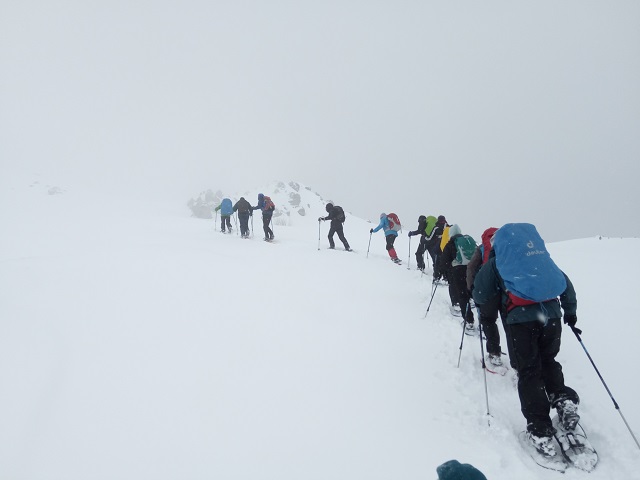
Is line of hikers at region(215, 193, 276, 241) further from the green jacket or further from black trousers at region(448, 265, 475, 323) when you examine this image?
the green jacket

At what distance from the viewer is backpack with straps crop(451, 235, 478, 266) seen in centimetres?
631

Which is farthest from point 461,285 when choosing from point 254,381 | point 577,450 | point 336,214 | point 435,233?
point 336,214

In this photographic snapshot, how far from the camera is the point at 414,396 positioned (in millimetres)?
4406

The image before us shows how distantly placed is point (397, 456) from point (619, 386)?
369 cm

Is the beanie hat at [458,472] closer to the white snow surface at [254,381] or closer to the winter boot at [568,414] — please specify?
the white snow surface at [254,381]

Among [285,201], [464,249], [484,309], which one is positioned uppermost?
[285,201]

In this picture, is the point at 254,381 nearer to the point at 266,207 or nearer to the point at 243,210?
the point at 266,207

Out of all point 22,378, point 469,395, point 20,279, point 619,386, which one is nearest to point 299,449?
point 469,395

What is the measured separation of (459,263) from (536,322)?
9.56 ft

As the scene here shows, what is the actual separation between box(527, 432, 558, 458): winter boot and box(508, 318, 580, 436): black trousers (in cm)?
7

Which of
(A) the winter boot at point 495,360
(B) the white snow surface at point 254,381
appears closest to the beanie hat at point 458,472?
(B) the white snow surface at point 254,381

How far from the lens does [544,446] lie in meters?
3.29

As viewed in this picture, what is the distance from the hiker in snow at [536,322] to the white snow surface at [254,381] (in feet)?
1.57

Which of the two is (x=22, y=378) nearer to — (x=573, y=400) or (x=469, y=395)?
(x=469, y=395)
